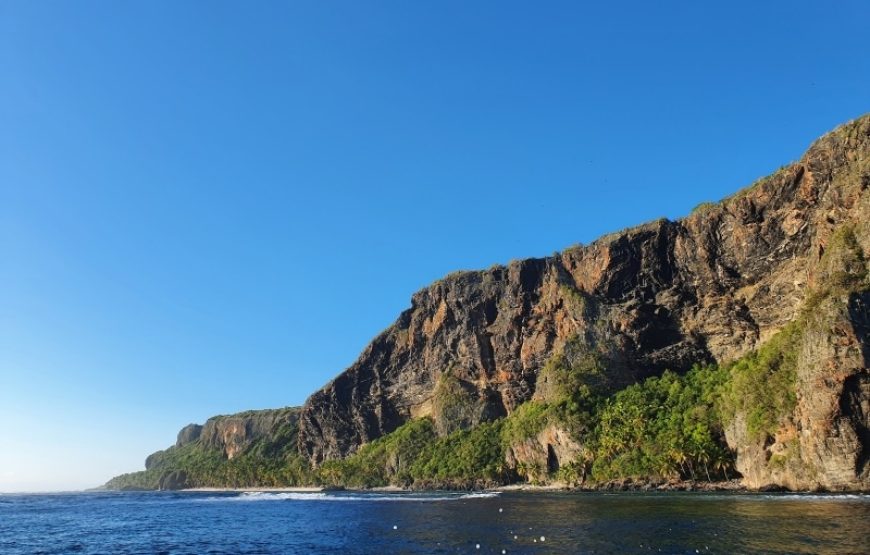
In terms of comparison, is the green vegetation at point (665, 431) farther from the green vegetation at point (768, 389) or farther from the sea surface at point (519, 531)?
the sea surface at point (519, 531)

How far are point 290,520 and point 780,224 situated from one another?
107 metres

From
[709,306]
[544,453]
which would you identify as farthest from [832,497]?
[709,306]

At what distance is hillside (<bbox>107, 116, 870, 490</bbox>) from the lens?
79125 mm

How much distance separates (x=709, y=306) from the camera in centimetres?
13662

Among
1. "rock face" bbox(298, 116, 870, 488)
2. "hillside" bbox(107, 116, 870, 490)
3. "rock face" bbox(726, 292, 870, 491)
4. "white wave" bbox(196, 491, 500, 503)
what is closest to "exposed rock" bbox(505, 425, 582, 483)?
"hillside" bbox(107, 116, 870, 490)

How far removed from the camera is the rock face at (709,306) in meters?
75.8

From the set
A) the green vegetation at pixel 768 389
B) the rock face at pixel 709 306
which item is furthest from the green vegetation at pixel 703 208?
the green vegetation at pixel 768 389

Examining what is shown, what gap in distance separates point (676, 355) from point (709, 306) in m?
13.3

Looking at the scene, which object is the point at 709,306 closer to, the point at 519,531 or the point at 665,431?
the point at 665,431

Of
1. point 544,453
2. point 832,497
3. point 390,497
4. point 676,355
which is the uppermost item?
point 676,355

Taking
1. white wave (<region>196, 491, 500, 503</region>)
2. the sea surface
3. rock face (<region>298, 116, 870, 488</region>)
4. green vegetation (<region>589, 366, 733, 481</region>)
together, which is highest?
rock face (<region>298, 116, 870, 488</region>)

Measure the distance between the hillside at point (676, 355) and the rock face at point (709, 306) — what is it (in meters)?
0.30

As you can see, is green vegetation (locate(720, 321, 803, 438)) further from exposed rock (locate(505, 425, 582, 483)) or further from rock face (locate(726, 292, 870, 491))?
exposed rock (locate(505, 425, 582, 483))

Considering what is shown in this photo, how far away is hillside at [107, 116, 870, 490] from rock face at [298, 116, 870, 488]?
299 mm
